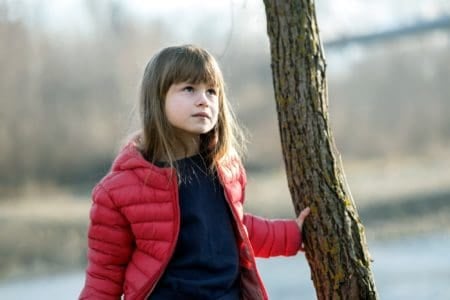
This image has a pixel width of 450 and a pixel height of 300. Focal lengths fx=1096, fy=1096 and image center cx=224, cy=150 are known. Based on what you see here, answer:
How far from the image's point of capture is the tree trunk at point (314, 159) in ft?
8.62

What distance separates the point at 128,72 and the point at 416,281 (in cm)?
306

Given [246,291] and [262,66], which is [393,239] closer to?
[262,66]

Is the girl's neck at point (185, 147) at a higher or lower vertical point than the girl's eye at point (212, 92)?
lower

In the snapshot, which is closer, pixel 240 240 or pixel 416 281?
pixel 240 240

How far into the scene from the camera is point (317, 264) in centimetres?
265

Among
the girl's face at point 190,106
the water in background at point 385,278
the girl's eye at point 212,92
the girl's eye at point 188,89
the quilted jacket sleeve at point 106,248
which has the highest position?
the water in background at point 385,278

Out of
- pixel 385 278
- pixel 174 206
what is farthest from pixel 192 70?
pixel 385 278

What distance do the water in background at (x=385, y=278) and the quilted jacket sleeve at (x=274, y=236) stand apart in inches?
143

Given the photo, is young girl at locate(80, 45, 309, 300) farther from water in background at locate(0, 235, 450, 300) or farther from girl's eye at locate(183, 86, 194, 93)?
water in background at locate(0, 235, 450, 300)

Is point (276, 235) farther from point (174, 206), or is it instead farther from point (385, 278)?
point (385, 278)

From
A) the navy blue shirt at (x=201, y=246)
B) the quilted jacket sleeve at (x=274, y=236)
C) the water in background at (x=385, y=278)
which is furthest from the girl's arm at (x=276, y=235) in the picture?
the water in background at (x=385, y=278)

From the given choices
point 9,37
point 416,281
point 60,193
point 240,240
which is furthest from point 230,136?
point 60,193

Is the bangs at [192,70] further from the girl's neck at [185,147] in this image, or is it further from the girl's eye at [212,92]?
the girl's neck at [185,147]

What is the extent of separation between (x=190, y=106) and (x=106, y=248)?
15.0 inches
